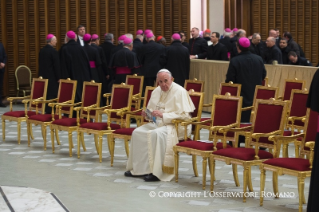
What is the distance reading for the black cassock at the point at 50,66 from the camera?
43.5ft

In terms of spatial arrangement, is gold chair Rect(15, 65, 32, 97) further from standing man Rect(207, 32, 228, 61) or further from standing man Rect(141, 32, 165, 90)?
standing man Rect(207, 32, 228, 61)

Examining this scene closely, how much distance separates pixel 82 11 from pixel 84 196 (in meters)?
10.2

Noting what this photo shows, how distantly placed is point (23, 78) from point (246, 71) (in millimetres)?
7688

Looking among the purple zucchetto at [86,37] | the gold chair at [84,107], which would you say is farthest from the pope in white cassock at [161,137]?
the purple zucchetto at [86,37]

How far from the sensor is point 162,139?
7.58 m

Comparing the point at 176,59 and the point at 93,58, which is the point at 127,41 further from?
the point at 93,58

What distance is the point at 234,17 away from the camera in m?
20.1

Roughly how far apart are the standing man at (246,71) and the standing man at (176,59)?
349 cm

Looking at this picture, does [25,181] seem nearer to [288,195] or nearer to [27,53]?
[288,195]

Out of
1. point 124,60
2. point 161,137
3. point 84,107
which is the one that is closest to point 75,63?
point 124,60

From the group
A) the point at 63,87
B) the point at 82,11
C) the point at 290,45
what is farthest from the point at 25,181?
the point at 82,11

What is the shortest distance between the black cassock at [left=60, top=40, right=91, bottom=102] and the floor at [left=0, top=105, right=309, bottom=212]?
3541 mm

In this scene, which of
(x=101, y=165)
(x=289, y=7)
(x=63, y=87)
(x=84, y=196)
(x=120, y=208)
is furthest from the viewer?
(x=289, y=7)

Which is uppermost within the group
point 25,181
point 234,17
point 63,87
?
point 234,17
